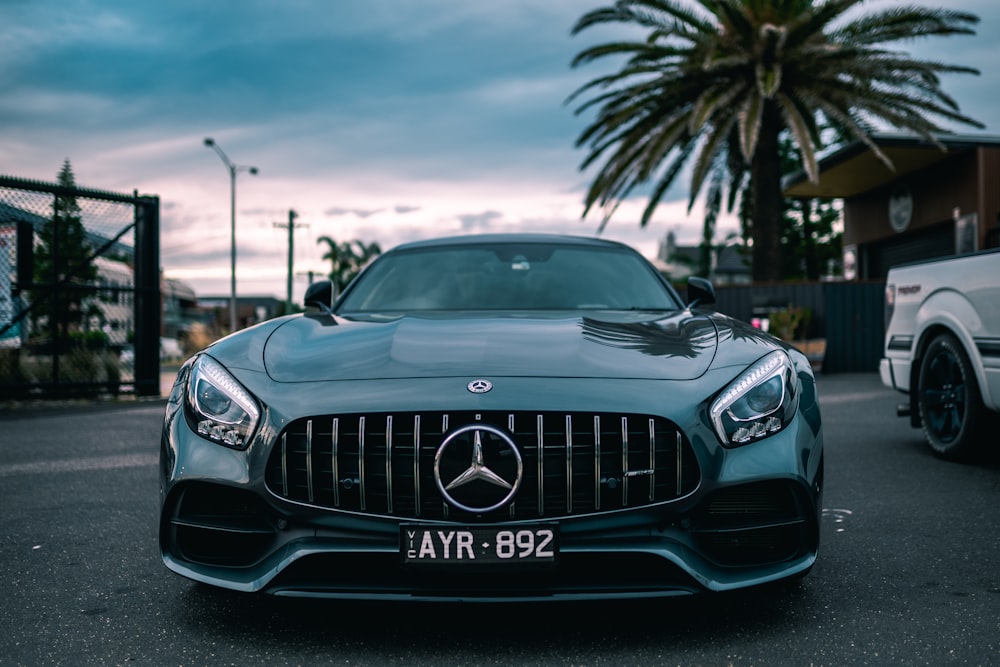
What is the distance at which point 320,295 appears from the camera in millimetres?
4145

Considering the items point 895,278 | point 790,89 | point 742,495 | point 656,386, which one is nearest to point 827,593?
point 742,495

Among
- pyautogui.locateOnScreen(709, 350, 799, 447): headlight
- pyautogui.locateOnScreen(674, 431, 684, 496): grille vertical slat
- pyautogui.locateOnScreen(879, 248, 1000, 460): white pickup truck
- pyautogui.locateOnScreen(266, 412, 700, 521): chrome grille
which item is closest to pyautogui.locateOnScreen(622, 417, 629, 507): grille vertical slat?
pyautogui.locateOnScreen(266, 412, 700, 521): chrome grille

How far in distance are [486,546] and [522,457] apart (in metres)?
0.24

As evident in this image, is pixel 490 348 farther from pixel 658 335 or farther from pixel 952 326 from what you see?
pixel 952 326

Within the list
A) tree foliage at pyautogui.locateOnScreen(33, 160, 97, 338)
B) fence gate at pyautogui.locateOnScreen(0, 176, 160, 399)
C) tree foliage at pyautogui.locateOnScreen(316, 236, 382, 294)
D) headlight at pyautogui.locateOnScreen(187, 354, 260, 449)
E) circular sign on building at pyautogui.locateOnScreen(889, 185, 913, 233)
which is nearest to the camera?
headlight at pyautogui.locateOnScreen(187, 354, 260, 449)

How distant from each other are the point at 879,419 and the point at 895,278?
2.61m

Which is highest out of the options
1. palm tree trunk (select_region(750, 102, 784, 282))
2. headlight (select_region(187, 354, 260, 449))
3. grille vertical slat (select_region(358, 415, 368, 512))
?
palm tree trunk (select_region(750, 102, 784, 282))

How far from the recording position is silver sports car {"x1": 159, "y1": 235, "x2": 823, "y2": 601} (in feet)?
7.61

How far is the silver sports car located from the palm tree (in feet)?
39.0

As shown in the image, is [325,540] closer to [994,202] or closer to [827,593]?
[827,593]

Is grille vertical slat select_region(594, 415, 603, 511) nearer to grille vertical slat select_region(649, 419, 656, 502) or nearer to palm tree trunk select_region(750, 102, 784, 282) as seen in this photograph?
grille vertical slat select_region(649, 419, 656, 502)

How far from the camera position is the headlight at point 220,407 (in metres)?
2.50

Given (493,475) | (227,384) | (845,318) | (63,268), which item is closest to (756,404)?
(493,475)

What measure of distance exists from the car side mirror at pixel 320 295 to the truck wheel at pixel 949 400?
11.7ft
